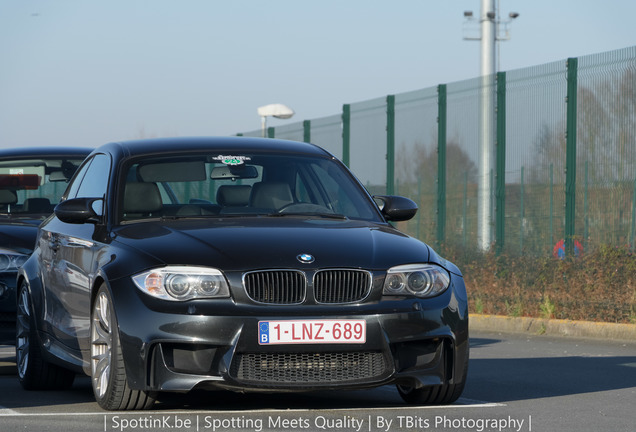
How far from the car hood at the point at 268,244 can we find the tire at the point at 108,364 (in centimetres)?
39

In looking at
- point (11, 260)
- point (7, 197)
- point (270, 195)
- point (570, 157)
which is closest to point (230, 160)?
point (270, 195)

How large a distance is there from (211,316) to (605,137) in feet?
36.9

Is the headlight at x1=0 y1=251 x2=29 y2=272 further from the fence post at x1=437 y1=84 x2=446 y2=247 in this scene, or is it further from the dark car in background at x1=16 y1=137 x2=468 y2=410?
the fence post at x1=437 y1=84 x2=446 y2=247

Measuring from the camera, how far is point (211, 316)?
691 cm

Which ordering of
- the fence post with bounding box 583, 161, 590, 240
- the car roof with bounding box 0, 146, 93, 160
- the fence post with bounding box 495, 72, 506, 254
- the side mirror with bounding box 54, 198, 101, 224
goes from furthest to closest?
the fence post with bounding box 495, 72, 506, 254
the fence post with bounding box 583, 161, 590, 240
the car roof with bounding box 0, 146, 93, 160
the side mirror with bounding box 54, 198, 101, 224

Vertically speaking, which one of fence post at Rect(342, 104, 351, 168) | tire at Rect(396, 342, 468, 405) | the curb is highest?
fence post at Rect(342, 104, 351, 168)

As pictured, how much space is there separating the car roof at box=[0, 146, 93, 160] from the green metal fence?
7.22 metres

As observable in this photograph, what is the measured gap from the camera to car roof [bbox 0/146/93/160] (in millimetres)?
12492

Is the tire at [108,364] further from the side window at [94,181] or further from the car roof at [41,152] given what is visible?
the car roof at [41,152]

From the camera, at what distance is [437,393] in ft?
25.2

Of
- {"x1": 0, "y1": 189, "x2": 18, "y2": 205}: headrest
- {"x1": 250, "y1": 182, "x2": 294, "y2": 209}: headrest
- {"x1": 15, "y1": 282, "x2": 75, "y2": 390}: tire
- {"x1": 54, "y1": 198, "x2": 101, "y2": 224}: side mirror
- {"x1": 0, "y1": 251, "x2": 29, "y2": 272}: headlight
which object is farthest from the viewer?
{"x1": 0, "y1": 189, "x2": 18, "y2": 205}: headrest

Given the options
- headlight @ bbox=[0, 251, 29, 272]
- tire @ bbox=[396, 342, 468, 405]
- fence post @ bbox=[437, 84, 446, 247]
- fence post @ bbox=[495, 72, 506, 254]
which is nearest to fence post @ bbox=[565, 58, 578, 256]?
fence post @ bbox=[495, 72, 506, 254]

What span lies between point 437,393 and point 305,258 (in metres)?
1.22

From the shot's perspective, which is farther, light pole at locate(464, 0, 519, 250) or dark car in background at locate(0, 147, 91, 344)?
light pole at locate(464, 0, 519, 250)
